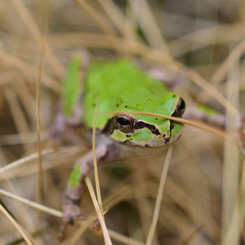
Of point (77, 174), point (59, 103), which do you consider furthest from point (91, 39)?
point (77, 174)

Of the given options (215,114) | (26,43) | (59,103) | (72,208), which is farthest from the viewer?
(26,43)

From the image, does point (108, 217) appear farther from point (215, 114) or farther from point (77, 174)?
point (215, 114)

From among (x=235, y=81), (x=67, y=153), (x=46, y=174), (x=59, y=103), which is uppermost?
(x=235, y=81)

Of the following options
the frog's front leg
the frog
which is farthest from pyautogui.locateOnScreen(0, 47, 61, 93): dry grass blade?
the frog's front leg

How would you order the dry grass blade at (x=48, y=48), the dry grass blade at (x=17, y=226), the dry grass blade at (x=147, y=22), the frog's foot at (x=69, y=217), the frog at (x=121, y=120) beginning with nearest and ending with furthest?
1. the dry grass blade at (x=17, y=226)
2. the frog at (x=121, y=120)
3. the frog's foot at (x=69, y=217)
4. the dry grass blade at (x=48, y=48)
5. the dry grass blade at (x=147, y=22)

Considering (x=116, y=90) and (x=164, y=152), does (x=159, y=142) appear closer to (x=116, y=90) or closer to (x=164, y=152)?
(x=116, y=90)

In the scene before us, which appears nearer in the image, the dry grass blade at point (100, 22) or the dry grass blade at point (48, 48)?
the dry grass blade at point (100, 22)

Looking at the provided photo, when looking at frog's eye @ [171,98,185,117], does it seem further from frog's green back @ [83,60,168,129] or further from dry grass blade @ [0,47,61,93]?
dry grass blade @ [0,47,61,93]

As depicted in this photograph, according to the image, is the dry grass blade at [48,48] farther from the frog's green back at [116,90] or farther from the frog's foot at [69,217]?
the frog's foot at [69,217]

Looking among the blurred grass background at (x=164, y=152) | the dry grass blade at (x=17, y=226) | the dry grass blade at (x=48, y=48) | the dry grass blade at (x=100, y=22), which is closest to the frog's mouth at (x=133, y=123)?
the blurred grass background at (x=164, y=152)
